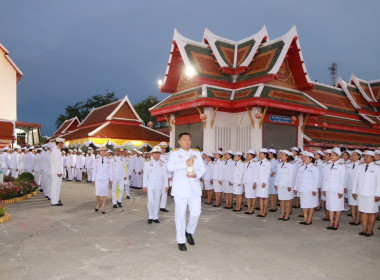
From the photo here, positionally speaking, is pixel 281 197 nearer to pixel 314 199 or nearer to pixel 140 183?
pixel 314 199

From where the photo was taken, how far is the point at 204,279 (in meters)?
4.60

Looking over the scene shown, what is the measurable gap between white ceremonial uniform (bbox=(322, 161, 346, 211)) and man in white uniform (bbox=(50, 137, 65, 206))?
27.3ft

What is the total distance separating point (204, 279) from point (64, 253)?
8.35 feet

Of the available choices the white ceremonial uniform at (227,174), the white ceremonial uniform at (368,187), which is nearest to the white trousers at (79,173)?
the white ceremonial uniform at (227,174)

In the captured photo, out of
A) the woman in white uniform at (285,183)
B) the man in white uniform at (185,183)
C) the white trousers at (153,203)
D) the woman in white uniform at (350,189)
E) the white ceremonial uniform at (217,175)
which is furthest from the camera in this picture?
the white ceremonial uniform at (217,175)

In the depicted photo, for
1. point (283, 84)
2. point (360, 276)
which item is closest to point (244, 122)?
point (283, 84)

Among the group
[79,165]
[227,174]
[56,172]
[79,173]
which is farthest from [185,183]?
[79,173]

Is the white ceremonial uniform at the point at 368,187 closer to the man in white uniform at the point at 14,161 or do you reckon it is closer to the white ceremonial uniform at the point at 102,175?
the white ceremonial uniform at the point at 102,175

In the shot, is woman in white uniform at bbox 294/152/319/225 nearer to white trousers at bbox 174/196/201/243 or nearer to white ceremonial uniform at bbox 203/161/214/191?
white trousers at bbox 174/196/201/243

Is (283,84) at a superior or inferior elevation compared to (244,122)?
superior

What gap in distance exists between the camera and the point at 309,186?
8.84 meters

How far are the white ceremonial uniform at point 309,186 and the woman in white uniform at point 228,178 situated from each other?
300 cm

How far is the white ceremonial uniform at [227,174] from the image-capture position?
11742mm

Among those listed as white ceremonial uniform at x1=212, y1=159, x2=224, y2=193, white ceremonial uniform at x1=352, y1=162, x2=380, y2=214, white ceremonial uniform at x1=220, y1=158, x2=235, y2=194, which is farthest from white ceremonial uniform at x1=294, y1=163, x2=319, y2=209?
white ceremonial uniform at x1=212, y1=159, x2=224, y2=193
